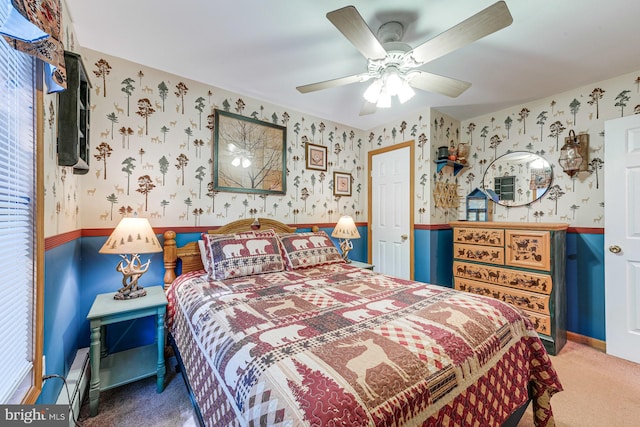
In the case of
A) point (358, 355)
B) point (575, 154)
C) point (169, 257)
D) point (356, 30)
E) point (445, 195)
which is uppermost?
point (356, 30)

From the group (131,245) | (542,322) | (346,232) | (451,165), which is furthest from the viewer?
(451,165)

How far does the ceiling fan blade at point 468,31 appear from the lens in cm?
120

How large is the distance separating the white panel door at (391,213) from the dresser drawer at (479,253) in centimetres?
53

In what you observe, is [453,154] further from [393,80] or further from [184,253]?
[184,253]

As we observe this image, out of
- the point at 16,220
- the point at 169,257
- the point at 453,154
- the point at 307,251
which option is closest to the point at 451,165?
the point at 453,154

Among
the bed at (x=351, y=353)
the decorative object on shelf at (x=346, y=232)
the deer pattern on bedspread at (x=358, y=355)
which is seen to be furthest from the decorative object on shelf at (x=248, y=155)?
the deer pattern on bedspread at (x=358, y=355)

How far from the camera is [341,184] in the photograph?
3.74 metres

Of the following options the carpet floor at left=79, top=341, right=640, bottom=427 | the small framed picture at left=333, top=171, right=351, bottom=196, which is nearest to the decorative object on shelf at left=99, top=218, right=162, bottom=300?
the carpet floor at left=79, top=341, right=640, bottom=427

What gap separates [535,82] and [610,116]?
30.1 inches

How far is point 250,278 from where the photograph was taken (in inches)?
83.0

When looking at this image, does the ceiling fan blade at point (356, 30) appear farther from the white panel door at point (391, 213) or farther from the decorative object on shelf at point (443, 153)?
the white panel door at point (391, 213)

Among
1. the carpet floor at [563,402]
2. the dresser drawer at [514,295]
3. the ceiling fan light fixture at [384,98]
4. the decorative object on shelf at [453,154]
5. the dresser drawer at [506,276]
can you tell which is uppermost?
the ceiling fan light fixture at [384,98]

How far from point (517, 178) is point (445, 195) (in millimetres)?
784

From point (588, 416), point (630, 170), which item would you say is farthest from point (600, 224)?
point (588, 416)
